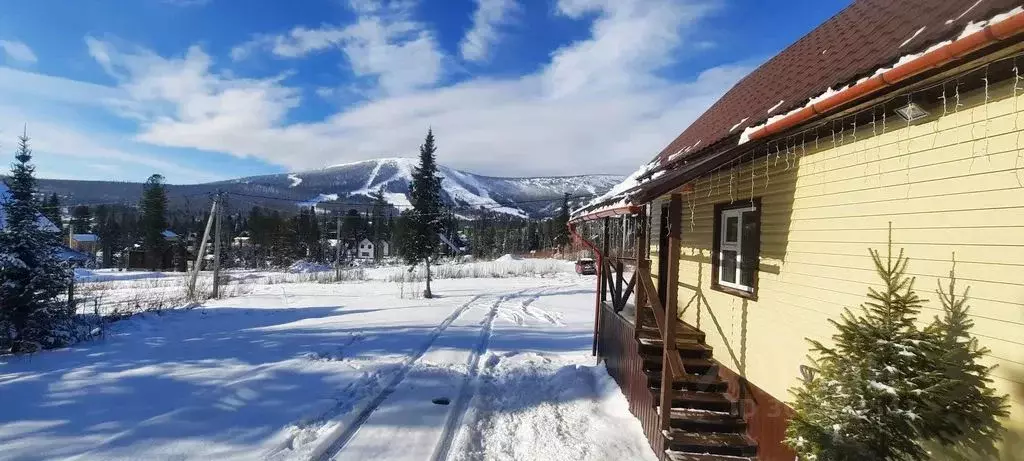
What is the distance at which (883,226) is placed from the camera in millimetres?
3047

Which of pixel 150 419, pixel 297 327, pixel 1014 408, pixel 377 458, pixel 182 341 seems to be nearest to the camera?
pixel 1014 408

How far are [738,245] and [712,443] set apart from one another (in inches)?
84.3

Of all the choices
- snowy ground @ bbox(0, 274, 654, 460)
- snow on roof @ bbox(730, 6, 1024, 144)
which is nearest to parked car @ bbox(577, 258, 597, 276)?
snowy ground @ bbox(0, 274, 654, 460)

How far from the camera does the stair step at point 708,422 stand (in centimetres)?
475

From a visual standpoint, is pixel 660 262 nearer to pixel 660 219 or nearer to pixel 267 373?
pixel 660 219

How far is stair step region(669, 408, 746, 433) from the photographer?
15.6 ft

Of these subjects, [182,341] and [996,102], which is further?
[182,341]

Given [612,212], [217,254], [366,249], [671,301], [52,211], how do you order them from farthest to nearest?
[366,249] → [52,211] → [217,254] → [612,212] → [671,301]

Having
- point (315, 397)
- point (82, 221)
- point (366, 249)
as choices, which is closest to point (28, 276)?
point (315, 397)

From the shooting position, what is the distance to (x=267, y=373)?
686 centimetres

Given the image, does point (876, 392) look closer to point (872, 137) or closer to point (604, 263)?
point (872, 137)

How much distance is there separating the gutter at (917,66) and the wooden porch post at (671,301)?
1298 millimetres

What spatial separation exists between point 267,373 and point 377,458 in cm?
341

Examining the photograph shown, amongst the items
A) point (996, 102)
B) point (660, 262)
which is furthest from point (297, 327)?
point (996, 102)
